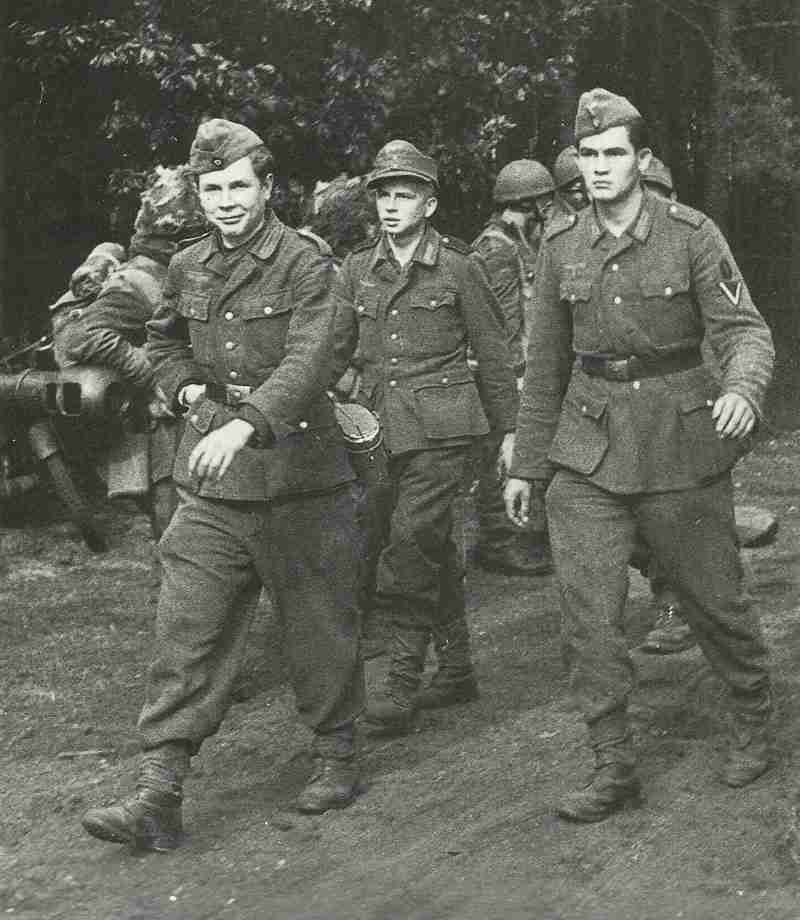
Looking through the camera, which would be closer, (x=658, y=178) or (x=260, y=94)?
(x=658, y=178)

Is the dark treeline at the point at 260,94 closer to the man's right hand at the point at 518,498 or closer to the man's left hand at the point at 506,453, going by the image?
the man's left hand at the point at 506,453

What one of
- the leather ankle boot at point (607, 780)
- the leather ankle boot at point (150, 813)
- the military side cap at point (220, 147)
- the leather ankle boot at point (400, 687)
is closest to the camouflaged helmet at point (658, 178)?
the leather ankle boot at point (400, 687)

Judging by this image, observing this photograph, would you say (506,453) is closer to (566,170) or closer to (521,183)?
(521,183)

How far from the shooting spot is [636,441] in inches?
210

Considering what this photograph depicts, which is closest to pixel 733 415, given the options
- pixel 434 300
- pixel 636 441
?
pixel 636 441

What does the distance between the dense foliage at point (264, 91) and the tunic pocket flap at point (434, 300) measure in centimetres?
461

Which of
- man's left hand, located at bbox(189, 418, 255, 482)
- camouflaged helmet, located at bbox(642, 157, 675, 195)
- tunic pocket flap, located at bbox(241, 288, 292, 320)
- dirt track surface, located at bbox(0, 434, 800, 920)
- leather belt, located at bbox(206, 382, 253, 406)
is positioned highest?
camouflaged helmet, located at bbox(642, 157, 675, 195)

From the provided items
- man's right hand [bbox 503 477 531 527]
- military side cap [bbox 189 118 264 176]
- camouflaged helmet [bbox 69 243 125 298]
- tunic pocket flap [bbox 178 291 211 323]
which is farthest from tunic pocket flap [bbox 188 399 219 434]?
camouflaged helmet [bbox 69 243 125 298]

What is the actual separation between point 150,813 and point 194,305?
1.55 meters

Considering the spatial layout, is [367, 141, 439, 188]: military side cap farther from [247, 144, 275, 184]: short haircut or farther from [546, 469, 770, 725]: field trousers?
[546, 469, 770, 725]: field trousers

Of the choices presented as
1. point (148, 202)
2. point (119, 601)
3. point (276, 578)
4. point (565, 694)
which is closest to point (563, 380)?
point (276, 578)

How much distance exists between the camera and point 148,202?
6906mm

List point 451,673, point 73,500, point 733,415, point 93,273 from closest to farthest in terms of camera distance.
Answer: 1. point 733,415
2. point 451,673
3. point 93,273
4. point 73,500

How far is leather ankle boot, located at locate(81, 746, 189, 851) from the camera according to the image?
4918 mm
